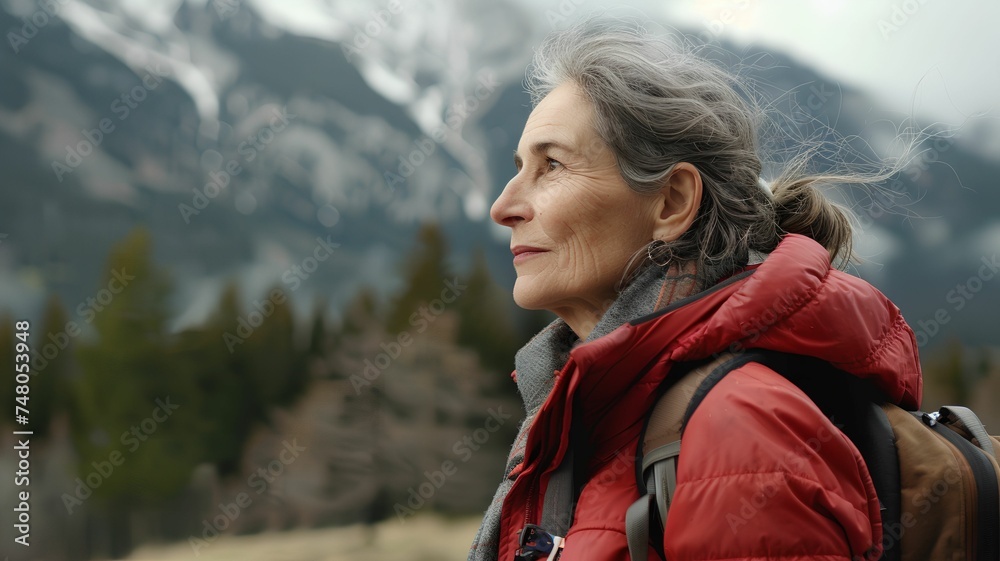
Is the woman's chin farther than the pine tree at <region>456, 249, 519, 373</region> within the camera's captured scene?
No

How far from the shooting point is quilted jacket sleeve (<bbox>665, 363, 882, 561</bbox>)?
60 cm

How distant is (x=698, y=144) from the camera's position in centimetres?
95

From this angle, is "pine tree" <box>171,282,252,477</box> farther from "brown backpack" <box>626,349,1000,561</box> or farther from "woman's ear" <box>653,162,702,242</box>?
"brown backpack" <box>626,349,1000,561</box>

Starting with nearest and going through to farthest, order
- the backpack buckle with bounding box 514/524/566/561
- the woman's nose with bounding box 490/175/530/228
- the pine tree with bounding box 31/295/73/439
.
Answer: the backpack buckle with bounding box 514/524/566/561
the woman's nose with bounding box 490/175/530/228
the pine tree with bounding box 31/295/73/439

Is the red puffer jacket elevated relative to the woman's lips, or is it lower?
lower

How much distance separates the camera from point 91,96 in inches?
94.7

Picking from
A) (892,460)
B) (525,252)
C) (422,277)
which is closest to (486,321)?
(422,277)

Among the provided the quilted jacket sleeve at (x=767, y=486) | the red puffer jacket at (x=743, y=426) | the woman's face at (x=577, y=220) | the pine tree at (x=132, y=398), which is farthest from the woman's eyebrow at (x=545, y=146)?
the pine tree at (x=132, y=398)

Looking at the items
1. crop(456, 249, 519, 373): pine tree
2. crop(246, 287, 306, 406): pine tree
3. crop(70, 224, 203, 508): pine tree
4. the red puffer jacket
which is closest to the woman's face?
the red puffer jacket

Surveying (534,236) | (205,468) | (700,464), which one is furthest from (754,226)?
(205,468)

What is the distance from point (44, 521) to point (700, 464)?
2.25 m

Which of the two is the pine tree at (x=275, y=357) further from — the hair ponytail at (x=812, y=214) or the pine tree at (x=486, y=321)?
the hair ponytail at (x=812, y=214)

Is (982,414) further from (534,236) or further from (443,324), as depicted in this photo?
(534,236)

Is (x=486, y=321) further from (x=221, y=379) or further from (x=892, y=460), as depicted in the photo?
(x=892, y=460)
